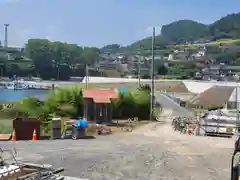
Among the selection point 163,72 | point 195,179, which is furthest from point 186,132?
point 163,72

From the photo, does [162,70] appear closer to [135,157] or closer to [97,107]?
[97,107]

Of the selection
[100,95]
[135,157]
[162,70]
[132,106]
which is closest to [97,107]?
[100,95]

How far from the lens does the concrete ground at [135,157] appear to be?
510 inches

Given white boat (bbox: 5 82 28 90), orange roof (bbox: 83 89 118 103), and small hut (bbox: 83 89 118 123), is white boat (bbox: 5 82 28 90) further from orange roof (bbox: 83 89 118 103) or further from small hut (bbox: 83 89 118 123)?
small hut (bbox: 83 89 118 123)

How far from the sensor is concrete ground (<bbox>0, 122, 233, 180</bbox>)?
12945mm

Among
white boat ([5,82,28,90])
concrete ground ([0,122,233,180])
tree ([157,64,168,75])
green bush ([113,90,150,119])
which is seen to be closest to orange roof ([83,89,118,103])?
green bush ([113,90,150,119])

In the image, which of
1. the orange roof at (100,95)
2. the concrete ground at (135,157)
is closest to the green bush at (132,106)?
the orange roof at (100,95)

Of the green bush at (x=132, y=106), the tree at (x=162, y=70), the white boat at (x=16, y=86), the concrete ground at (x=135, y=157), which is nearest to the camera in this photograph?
the concrete ground at (x=135, y=157)

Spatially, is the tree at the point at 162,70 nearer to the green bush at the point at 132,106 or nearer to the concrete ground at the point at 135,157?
the green bush at the point at 132,106

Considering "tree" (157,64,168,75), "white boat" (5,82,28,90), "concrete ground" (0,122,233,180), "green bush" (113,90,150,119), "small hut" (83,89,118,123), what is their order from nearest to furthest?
"concrete ground" (0,122,233,180)
"small hut" (83,89,118,123)
"green bush" (113,90,150,119)
"white boat" (5,82,28,90)
"tree" (157,64,168,75)

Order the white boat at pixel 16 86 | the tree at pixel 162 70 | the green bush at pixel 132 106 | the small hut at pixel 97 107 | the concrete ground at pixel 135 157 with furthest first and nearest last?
the tree at pixel 162 70, the white boat at pixel 16 86, the green bush at pixel 132 106, the small hut at pixel 97 107, the concrete ground at pixel 135 157

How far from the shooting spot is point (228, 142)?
2003 centimetres

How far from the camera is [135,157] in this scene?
15.3m

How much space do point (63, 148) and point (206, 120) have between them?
35.9ft
